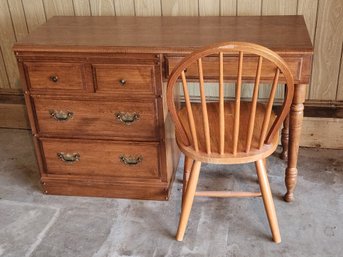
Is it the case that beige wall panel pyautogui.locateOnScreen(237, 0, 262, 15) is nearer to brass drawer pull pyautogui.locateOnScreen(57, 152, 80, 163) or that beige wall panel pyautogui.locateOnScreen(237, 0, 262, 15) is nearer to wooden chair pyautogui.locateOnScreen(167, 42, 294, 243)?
wooden chair pyautogui.locateOnScreen(167, 42, 294, 243)

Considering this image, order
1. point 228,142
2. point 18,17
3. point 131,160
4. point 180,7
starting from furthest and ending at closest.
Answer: point 18,17, point 180,7, point 131,160, point 228,142

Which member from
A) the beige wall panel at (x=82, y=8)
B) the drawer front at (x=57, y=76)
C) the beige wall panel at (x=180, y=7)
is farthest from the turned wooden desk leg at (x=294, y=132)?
the beige wall panel at (x=82, y=8)

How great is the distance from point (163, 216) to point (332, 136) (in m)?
1.12

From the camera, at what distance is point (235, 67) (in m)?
1.94

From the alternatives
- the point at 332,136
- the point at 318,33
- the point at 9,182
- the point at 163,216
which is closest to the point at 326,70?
the point at 318,33

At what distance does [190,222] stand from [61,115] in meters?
0.79

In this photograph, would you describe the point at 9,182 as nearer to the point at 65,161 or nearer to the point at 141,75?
the point at 65,161

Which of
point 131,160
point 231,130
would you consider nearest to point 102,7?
point 131,160

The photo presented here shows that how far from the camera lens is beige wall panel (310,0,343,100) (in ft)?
7.75

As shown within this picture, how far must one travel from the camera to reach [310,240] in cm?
203

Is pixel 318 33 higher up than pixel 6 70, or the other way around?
pixel 318 33

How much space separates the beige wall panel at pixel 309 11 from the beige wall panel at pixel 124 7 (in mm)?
890

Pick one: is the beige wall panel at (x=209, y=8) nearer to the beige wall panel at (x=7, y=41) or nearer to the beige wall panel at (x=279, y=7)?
the beige wall panel at (x=279, y=7)

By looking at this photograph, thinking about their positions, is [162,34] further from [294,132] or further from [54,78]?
[294,132]
